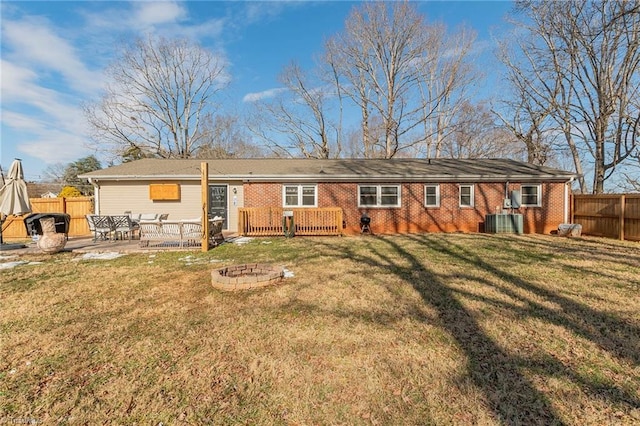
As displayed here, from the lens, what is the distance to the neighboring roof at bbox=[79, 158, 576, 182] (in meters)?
13.2

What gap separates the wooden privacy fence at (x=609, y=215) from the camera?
10609mm

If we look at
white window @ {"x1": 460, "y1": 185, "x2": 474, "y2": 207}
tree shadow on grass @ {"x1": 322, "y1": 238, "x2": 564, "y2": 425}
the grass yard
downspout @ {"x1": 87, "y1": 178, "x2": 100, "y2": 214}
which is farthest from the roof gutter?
tree shadow on grass @ {"x1": 322, "y1": 238, "x2": 564, "y2": 425}

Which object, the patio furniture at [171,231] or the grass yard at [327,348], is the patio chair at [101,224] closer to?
the patio furniture at [171,231]

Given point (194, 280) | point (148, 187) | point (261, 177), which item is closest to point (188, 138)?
point (148, 187)

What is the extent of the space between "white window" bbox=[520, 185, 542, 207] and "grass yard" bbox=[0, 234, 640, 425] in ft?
28.0

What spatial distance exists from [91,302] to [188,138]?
79.7ft

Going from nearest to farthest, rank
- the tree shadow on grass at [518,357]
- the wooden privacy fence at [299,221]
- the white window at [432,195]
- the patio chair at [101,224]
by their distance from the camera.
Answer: the tree shadow on grass at [518,357] < the patio chair at [101,224] < the wooden privacy fence at [299,221] < the white window at [432,195]

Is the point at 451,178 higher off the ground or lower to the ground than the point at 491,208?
higher

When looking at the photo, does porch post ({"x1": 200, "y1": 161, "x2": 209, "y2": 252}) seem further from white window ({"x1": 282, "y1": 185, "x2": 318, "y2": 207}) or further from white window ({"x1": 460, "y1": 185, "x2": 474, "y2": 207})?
white window ({"x1": 460, "y1": 185, "x2": 474, "y2": 207})

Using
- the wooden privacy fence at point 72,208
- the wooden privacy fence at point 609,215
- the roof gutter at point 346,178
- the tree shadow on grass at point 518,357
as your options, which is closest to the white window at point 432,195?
the roof gutter at point 346,178

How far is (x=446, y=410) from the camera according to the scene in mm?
2281

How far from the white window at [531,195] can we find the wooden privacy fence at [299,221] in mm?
8724

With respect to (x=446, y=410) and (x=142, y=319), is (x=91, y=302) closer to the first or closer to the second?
(x=142, y=319)

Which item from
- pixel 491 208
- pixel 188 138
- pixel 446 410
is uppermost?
pixel 188 138
